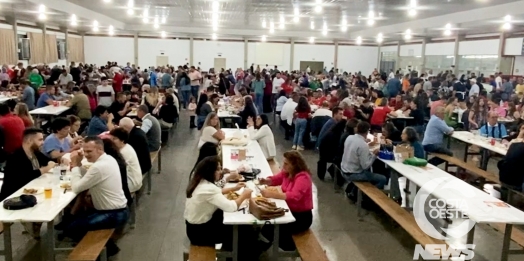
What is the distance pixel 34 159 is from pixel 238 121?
564 centimetres

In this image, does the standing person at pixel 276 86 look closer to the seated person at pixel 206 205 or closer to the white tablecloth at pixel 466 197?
the white tablecloth at pixel 466 197

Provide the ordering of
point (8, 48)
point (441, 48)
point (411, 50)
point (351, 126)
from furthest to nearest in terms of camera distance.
Answer: point (411, 50)
point (441, 48)
point (8, 48)
point (351, 126)

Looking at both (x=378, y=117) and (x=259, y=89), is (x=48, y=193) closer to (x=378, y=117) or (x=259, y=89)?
(x=378, y=117)

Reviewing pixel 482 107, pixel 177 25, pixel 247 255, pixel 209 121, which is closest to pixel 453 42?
pixel 482 107

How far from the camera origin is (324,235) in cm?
521

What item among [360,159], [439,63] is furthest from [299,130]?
[439,63]

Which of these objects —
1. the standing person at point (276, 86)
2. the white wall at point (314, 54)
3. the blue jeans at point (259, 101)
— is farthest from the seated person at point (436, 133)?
the white wall at point (314, 54)

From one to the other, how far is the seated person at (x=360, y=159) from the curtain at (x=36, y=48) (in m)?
15.6

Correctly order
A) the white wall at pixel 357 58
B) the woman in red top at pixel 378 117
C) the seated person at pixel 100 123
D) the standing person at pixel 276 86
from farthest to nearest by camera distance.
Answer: the white wall at pixel 357 58
the standing person at pixel 276 86
the woman in red top at pixel 378 117
the seated person at pixel 100 123

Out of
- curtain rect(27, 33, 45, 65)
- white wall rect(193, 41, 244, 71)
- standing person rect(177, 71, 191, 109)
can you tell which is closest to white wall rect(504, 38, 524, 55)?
standing person rect(177, 71, 191, 109)

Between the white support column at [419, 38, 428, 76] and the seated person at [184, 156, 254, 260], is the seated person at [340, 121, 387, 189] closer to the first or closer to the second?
the seated person at [184, 156, 254, 260]

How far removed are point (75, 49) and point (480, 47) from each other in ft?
62.9

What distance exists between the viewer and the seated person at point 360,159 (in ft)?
19.3

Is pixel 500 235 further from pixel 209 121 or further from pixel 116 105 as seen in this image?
pixel 116 105
